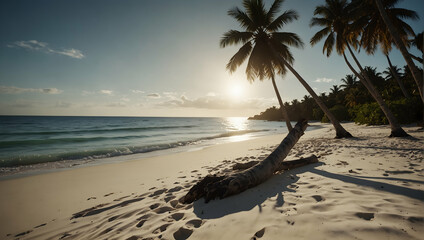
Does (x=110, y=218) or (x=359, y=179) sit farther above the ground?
(x=359, y=179)

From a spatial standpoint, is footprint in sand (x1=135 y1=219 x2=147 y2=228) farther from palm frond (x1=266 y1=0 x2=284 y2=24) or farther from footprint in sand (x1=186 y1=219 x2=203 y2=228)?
palm frond (x1=266 y1=0 x2=284 y2=24)

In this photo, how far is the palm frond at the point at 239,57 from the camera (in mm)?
12047

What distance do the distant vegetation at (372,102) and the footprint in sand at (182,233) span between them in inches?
160

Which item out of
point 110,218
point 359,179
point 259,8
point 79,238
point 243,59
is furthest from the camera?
point 243,59

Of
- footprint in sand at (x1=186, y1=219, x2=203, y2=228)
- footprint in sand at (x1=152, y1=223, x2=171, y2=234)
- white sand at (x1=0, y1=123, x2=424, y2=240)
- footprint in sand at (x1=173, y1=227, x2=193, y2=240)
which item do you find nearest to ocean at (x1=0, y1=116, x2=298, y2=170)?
white sand at (x1=0, y1=123, x2=424, y2=240)

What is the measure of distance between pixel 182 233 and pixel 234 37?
40.8ft

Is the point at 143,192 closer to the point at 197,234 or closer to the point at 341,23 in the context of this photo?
the point at 197,234

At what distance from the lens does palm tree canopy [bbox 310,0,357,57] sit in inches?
444

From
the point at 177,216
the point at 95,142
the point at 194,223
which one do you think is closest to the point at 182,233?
the point at 194,223

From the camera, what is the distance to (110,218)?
9.25 ft

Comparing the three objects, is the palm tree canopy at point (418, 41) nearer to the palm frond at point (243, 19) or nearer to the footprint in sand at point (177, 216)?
the palm frond at point (243, 19)

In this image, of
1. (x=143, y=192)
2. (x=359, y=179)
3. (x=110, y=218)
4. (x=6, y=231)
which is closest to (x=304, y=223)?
(x=359, y=179)

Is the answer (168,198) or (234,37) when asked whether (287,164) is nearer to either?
(168,198)

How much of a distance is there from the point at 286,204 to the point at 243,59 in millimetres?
11668
